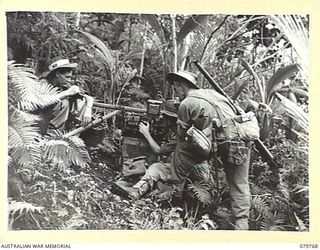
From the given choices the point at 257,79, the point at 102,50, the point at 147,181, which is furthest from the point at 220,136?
the point at 102,50

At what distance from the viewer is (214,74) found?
4.09 metres

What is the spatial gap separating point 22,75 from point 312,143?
2.31 meters

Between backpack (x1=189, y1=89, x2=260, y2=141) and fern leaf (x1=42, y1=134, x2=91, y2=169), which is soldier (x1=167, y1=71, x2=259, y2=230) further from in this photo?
fern leaf (x1=42, y1=134, x2=91, y2=169)

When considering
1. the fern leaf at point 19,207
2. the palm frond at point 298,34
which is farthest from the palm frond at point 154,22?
the fern leaf at point 19,207

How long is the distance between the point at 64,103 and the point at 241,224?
1.67 metres

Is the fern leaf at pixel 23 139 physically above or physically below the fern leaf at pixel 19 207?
above

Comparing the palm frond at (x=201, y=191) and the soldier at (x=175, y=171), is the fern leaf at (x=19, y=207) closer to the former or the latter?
the soldier at (x=175, y=171)

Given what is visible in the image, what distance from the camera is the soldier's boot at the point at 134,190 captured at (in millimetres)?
4016

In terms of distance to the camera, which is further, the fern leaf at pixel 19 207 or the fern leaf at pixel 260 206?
the fern leaf at pixel 260 206

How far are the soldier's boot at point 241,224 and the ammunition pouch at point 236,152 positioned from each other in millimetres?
437

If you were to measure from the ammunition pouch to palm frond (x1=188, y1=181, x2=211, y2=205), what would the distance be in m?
0.28

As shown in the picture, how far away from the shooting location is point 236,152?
403 cm

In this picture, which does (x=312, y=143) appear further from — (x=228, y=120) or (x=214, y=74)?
(x=214, y=74)

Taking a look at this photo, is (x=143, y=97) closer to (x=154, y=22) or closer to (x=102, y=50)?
(x=102, y=50)
